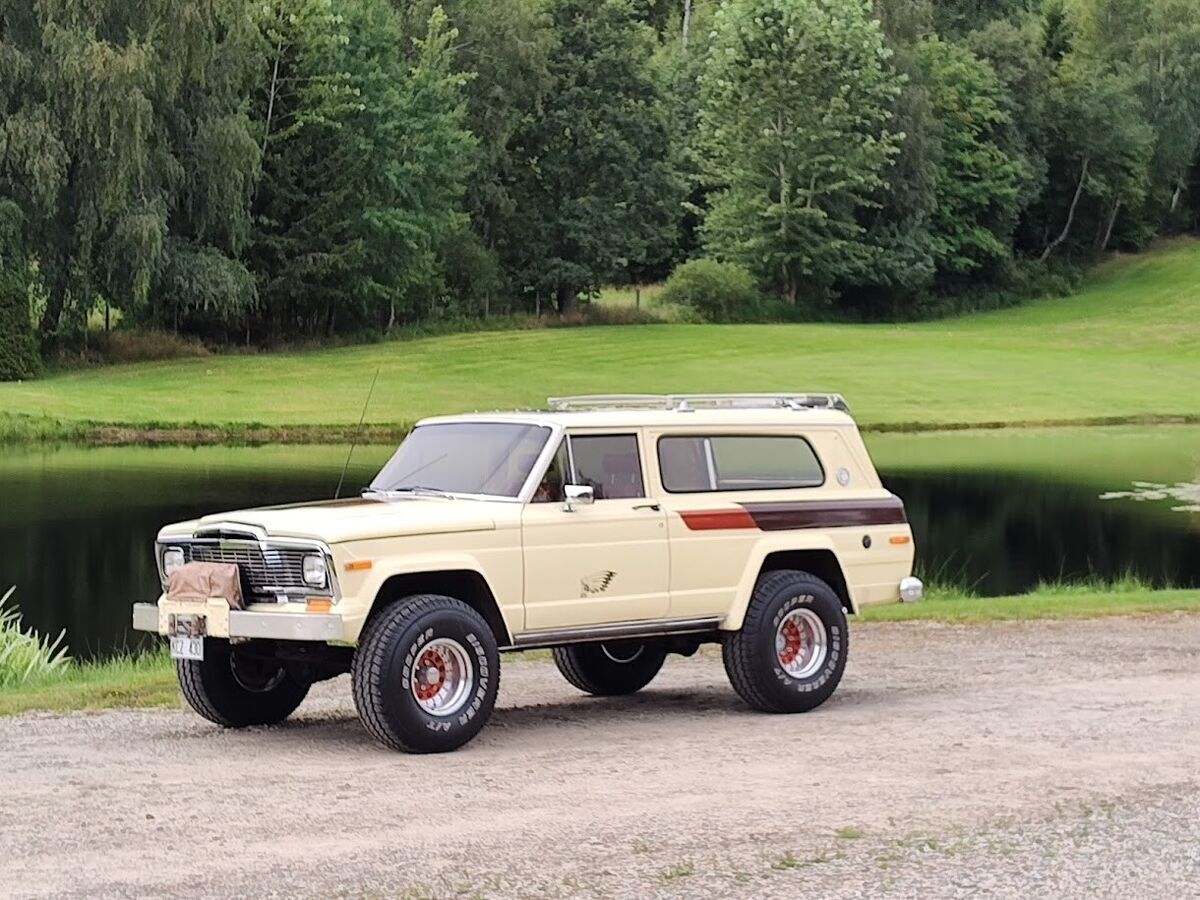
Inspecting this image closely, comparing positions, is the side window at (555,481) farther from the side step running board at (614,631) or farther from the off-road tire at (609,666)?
the off-road tire at (609,666)

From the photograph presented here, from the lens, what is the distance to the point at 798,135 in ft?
267

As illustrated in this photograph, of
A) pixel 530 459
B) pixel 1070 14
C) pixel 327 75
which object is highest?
pixel 1070 14

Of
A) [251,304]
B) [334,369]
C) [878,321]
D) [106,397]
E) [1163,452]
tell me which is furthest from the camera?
[878,321]

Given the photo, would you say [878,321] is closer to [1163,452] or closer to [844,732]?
[1163,452]

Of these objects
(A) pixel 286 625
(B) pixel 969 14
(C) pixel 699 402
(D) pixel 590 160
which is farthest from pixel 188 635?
(B) pixel 969 14

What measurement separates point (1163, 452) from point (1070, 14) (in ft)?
223

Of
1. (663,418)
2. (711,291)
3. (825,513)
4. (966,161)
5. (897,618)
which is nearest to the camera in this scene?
(663,418)

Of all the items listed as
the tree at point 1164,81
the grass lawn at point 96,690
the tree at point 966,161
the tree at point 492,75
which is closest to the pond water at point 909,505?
the grass lawn at point 96,690

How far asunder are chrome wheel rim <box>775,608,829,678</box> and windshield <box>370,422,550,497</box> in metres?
2.17

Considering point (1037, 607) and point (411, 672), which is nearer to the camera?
point (411, 672)

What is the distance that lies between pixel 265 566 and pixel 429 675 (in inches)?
44.6

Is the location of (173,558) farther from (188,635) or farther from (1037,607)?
(1037,607)

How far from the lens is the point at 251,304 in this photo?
6041 cm

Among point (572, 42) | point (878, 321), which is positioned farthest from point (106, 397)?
point (878, 321)
